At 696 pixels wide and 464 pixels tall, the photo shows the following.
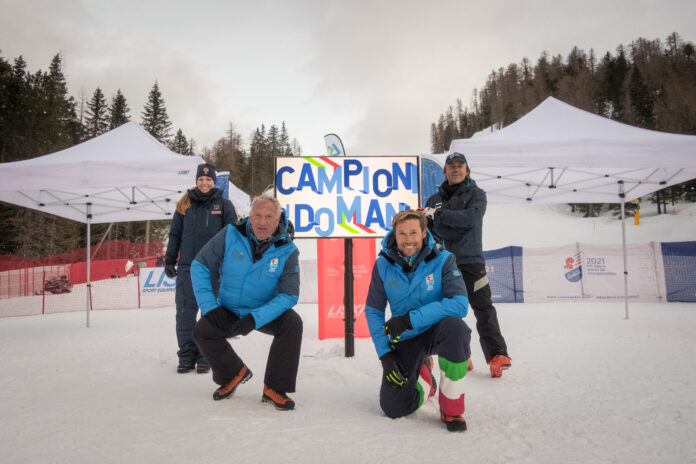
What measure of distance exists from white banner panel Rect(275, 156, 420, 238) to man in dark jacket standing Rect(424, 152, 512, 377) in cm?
59

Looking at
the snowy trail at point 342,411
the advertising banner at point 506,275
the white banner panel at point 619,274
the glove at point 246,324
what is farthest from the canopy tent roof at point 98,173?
the white banner panel at point 619,274

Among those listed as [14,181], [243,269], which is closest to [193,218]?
[243,269]

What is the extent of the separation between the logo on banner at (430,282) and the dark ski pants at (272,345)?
0.86 m

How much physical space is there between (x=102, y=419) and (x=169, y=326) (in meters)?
4.12

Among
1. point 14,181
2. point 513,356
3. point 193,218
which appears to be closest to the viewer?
point 193,218

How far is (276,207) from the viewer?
7.97 ft

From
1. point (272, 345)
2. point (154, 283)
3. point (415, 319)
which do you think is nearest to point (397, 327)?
point (415, 319)

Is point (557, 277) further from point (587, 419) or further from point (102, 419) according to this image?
point (102, 419)

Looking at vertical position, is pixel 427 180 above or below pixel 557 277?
above

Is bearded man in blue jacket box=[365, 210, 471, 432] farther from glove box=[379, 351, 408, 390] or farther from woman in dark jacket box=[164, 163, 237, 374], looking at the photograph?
woman in dark jacket box=[164, 163, 237, 374]

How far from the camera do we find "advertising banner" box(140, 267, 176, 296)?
32.4ft

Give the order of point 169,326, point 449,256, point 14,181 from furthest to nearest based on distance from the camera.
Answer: point 169,326, point 14,181, point 449,256

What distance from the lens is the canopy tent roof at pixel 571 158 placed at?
4.43 metres

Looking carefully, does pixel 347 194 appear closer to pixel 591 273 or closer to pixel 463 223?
pixel 463 223
